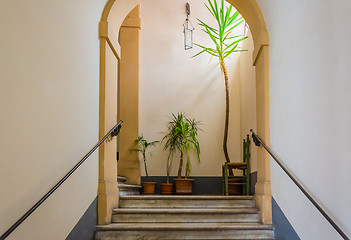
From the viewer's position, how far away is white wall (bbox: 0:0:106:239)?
2.39 metres

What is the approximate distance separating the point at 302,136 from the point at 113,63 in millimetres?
2522

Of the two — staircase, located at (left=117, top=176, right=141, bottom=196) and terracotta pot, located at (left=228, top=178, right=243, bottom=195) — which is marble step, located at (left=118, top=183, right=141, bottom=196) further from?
terracotta pot, located at (left=228, top=178, right=243, bottom=195)

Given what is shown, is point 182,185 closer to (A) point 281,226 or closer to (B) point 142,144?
(B) point 142,144

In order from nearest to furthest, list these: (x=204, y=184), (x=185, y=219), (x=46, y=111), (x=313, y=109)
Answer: (x=46, y=111)
(x=313, y=109)
(x=185, y=219)
(x=204, y=184)

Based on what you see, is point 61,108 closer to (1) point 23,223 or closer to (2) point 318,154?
(1) point 23,223

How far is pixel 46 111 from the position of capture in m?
2.97

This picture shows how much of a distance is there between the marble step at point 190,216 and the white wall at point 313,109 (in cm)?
45

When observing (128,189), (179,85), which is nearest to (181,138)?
(179,85)

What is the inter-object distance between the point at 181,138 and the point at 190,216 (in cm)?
253

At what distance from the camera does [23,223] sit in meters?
2.55

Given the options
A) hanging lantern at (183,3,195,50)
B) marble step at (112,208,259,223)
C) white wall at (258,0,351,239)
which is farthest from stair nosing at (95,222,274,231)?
hanging lantern at (183,3,195,50)

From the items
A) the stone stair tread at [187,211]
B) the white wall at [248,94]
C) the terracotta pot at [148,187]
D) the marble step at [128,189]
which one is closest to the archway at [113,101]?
the stone stair tread at [187,211]

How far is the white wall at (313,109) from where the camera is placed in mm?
2645

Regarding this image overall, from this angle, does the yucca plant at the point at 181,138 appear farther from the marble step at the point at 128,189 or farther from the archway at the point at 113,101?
the archway at the point at 113,101
